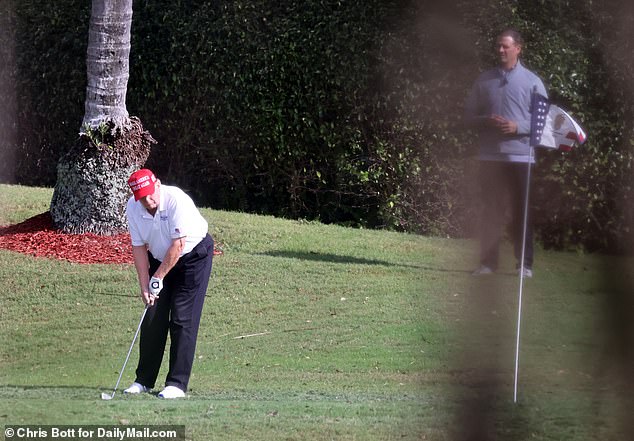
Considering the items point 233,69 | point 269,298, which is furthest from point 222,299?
point 233,69

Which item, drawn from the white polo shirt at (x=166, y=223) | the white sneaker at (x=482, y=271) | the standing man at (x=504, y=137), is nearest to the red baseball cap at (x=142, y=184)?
the white polo shirt at (x=166, y=223)

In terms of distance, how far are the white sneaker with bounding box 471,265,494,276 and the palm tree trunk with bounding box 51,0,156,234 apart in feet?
29.7

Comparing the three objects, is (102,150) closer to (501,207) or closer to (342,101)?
(342,101)

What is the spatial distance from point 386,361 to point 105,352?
7.68 feet

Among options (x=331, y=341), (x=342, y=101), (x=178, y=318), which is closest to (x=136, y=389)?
(x=178, y=318)

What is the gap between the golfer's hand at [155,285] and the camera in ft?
19.2

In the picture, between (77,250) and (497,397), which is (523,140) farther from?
(77,250)

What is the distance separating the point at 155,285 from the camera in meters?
5.86

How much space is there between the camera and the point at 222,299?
29.0 ft

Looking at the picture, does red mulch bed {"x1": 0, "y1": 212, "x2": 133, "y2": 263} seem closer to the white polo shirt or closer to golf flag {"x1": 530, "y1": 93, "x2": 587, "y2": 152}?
the white polo shirt

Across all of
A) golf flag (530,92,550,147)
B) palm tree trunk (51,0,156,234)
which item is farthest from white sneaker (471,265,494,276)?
palm tree trunk (51,0,156,234)

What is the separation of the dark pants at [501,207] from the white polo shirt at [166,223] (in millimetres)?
4485

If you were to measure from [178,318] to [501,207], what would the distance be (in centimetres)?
479

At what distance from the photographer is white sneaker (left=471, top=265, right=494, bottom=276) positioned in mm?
1354
